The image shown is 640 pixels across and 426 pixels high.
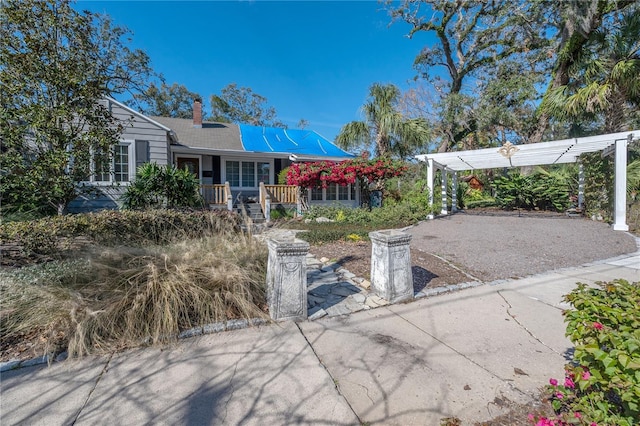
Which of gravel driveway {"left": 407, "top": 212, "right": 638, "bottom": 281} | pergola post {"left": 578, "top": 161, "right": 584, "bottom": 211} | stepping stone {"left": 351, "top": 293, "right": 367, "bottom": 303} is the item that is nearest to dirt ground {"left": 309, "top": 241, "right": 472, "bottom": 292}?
gravel driveway {"left": 407, "top": 212, "right": 638, "bottom": 281}

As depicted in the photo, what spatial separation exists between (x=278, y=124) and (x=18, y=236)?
2910 cm

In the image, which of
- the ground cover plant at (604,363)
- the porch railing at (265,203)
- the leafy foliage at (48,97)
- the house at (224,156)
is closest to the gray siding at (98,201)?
the house at (224,156)

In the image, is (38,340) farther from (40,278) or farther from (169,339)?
(169,339)

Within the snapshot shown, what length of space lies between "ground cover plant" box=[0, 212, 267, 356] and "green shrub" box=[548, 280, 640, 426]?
236 centimetres

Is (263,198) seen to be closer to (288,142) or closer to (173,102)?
(288,142)

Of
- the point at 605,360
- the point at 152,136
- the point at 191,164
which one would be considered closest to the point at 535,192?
the point at 605,360

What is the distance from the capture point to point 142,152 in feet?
29.9

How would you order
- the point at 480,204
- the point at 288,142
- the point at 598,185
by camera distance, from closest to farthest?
the point at 598,185 < the point at 288,142 < the point at 480,204

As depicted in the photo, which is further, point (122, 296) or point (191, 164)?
point (191, 164)

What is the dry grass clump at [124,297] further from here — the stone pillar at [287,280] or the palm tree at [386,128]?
the palm tree at [386,128]

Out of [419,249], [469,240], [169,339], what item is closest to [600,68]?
[469,240]

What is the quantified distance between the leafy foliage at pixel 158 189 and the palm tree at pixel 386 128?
7658 millimetres

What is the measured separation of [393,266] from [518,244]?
4.72m

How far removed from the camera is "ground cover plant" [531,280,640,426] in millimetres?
1212
